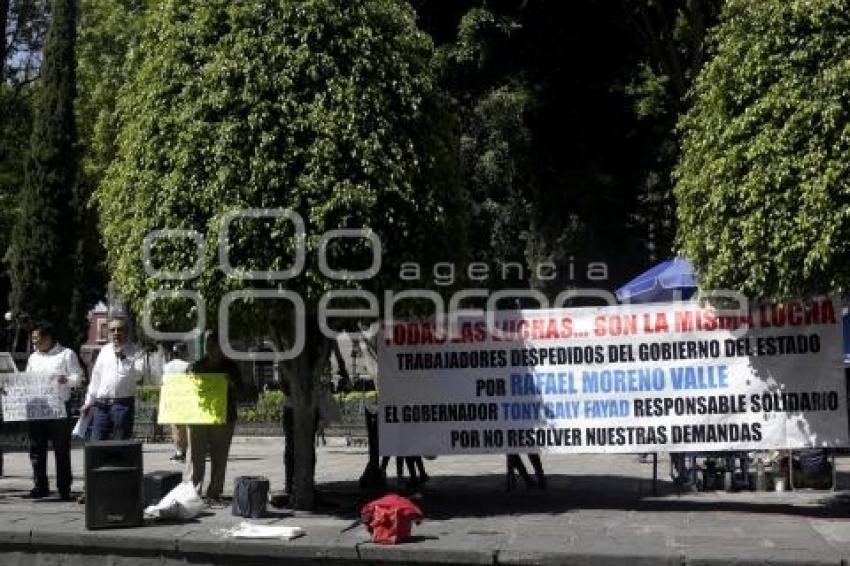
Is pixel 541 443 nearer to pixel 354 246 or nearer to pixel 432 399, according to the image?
pixel 432 399

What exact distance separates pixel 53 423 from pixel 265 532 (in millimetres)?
3749

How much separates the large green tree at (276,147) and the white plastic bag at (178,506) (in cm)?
169

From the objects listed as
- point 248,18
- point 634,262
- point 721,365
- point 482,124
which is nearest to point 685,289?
point 721,365

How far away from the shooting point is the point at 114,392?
38.0 ft

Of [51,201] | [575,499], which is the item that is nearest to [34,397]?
[575,499]

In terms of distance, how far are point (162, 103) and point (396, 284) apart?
9.45 ft

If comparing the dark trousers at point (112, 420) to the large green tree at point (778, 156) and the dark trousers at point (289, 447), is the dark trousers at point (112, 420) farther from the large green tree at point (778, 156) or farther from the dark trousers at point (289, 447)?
the large green tree at point (778, 156)

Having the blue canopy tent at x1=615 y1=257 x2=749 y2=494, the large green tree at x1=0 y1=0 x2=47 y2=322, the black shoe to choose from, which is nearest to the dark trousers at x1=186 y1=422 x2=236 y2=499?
the black shoe

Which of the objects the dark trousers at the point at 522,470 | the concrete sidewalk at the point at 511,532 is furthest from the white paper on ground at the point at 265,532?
the dark trousers at the point at 522,470

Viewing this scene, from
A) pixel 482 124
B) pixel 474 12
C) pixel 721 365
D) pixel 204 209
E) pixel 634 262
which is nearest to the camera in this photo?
pixel 204 209

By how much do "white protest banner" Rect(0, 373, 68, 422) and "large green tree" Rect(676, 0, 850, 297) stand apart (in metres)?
7.00

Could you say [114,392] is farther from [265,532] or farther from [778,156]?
[778,156]

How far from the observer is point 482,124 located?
63.0 ft

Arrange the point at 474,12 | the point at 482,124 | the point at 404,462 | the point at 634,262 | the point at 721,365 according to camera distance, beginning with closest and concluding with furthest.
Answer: the point at 721,365, the point at 404,462, the point at 474,12, the point at 482,124, the point at 634,262
